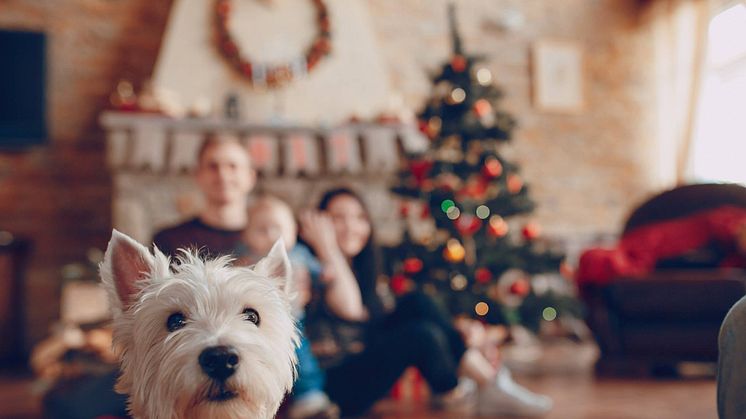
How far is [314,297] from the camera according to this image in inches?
80.6

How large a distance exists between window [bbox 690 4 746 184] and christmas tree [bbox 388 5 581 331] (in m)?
2.84

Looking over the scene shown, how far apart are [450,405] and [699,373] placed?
1.79 meters

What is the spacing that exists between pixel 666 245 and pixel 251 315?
3820 mm

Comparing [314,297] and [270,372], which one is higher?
[270,372]

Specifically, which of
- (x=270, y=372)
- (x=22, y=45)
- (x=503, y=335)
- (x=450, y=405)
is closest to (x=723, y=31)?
(x=503, y=335)

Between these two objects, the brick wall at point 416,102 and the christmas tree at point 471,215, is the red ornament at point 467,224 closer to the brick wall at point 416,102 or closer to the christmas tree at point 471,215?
the christmas tree at point 471,215

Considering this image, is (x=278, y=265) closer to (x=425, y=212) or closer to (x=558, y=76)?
(x=425, y=212)

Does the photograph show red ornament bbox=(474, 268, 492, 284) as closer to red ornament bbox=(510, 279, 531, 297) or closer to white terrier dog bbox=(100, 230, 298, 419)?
red ornament bbox=(510, 279, 531, 297)

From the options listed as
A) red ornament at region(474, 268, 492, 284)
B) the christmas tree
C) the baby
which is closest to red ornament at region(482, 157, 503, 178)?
the christmas tree

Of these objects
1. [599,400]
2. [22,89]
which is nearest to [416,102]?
[22,89]

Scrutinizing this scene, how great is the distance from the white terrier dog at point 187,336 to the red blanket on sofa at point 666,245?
342 cm

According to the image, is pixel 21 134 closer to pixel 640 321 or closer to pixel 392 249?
pixel 392 249

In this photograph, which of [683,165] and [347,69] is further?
[683,165]

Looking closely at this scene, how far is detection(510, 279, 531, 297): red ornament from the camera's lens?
3.86 m
